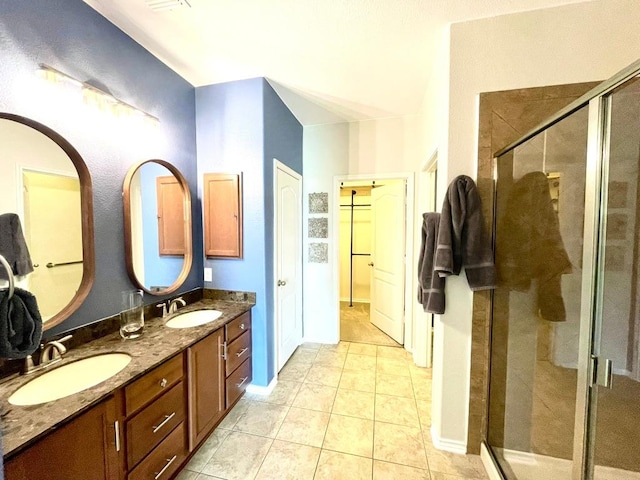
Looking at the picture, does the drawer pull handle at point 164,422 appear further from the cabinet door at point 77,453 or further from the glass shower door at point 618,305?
the glass shower door at point 618,305

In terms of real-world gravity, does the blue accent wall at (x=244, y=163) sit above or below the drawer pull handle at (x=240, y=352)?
above

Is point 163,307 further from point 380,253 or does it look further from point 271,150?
point 380,253

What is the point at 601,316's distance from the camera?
3.28 ft

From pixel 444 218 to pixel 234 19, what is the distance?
1789mm

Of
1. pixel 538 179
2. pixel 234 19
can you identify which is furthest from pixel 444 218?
pixel 234 19

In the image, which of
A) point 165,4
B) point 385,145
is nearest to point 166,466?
point 165,4

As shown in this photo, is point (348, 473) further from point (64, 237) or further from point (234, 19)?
point (234, 19)

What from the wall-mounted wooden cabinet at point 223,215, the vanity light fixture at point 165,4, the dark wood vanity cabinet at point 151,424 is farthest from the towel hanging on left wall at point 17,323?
the vanity light fixture at point 165,4

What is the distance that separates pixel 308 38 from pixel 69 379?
238 cm

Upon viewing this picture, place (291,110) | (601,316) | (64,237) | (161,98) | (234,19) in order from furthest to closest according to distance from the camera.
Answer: (291,110) → (161,98) → (234,19) → (64,237) → (601,316)

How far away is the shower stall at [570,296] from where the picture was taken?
100 cm

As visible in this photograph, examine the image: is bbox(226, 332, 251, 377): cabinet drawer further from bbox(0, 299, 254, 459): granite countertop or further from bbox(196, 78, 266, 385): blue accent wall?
bbox(0, 299, 254, 459): granite countertop

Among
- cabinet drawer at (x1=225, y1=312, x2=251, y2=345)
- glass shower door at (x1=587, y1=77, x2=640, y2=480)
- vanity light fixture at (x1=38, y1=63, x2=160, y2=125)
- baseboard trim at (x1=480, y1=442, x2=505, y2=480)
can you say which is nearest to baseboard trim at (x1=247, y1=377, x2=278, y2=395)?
cabinet drawer at (x1=225, y1=312, x2=251, y2=345)

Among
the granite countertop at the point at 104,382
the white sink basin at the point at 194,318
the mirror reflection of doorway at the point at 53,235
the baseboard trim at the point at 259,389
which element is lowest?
the baseboard trim at the point at 259,389
